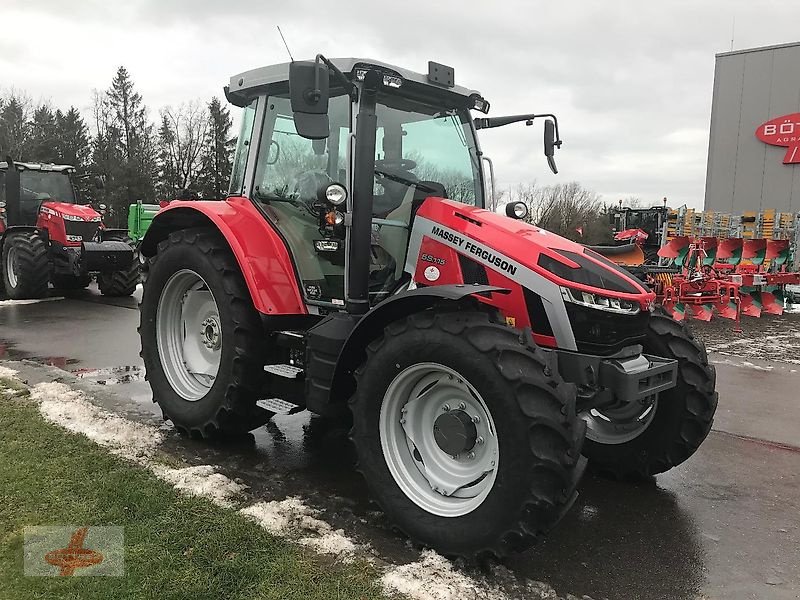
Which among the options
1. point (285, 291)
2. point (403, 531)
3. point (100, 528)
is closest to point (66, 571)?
point (100, 528)

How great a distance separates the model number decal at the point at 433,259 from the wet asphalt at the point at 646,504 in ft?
4.51

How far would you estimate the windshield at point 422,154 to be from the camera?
Result: 3.96m

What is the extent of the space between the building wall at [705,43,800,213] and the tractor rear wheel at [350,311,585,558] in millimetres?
17064

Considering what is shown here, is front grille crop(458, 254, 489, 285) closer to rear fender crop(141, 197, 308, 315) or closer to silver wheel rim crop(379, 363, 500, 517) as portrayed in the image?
silver wheel rim crop(379, 363, 500, 517)

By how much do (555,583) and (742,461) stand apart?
2375 mm

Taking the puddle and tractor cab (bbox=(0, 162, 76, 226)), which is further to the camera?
tractor cab (bbox=(0, 162, 76, 226))

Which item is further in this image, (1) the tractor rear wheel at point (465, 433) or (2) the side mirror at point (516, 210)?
(2) the side mirror at point (516, 210)

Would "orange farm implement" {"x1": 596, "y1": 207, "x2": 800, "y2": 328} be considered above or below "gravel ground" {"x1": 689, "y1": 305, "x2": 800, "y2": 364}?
above

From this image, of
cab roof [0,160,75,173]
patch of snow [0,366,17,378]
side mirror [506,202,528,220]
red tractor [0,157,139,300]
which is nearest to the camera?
side mirror [506,202,528,220]

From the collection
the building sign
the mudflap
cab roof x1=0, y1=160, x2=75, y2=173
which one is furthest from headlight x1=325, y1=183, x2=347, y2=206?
the building sign

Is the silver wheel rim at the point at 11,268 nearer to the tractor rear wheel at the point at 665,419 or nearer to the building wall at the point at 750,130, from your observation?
the tractor rear wheel at the point at 665,419

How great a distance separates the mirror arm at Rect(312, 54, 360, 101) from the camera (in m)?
3.17

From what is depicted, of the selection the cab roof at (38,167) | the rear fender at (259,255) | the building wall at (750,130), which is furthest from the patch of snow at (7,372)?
the building wall at (750,130)

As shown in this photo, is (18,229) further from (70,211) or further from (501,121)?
(501,121)
